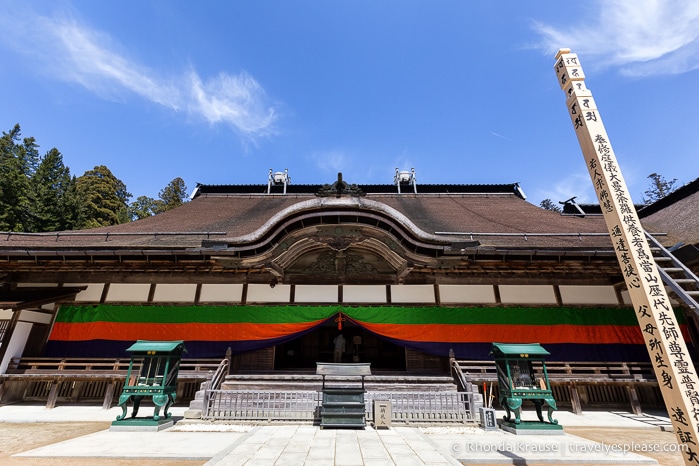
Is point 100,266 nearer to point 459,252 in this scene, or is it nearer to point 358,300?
point 358,300

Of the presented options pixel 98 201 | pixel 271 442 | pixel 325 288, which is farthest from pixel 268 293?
pixel 98 201

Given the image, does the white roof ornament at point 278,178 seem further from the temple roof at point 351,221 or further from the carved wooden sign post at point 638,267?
the carved wooden sign post at point 638,267

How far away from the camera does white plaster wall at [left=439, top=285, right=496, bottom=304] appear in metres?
10.2

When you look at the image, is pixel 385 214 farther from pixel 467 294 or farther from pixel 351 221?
pixel 467 294

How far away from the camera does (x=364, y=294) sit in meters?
10.4

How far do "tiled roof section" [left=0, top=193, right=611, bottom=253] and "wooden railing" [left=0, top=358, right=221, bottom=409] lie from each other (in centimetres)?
343

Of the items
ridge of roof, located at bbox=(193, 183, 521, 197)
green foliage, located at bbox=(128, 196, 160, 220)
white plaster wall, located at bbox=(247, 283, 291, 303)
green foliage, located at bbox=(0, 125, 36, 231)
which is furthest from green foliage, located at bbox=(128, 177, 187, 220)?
white plaster wall, located at bbox=(247, 283, 291, 303)

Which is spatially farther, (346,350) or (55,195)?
(55,195)

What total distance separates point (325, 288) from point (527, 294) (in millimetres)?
6626

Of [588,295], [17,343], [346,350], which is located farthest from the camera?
[346,350]

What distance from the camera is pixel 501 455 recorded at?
191 inches

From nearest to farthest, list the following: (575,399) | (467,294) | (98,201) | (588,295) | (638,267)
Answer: (638,267)
(575,399)
(588,295)
(467,294)
(98,201)

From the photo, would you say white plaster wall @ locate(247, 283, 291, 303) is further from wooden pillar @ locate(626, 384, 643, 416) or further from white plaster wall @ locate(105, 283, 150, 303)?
wooden pillar @ locate(626, 384, 643, 416)

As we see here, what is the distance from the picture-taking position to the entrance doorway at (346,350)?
13.3 metres
